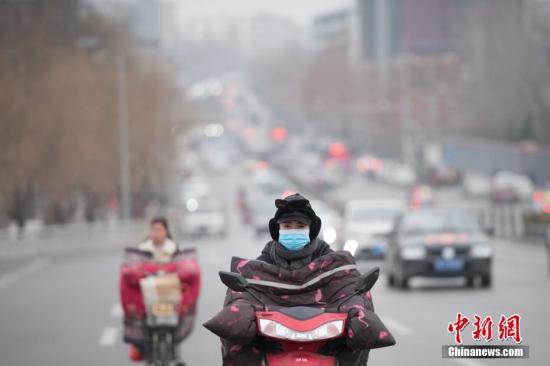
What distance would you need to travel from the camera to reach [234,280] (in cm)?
825

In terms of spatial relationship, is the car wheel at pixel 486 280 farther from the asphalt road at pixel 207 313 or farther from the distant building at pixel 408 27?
the distant building at pixel 408 27

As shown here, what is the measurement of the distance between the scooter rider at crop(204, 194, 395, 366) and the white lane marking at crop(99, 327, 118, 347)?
11023 mm

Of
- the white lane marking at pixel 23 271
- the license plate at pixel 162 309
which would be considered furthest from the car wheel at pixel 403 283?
the license plate at pixel 162 309

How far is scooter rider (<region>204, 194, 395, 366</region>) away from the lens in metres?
8.16

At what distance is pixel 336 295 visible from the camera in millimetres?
8438

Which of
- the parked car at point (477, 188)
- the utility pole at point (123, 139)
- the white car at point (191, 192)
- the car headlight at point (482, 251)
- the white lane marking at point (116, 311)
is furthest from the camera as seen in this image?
the white car at point (191, 192)

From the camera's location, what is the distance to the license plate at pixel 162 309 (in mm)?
14617

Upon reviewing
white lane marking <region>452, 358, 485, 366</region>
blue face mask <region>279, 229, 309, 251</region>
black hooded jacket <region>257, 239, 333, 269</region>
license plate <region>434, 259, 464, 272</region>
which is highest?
blue face mask <region>279, 229, 309, 251</region>

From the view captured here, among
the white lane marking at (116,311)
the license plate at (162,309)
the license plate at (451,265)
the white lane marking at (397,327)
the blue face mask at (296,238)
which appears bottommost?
the white lane marking at (116,311)

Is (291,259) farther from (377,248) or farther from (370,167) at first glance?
(370,167)

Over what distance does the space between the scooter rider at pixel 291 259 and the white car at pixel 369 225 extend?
85.4 feet

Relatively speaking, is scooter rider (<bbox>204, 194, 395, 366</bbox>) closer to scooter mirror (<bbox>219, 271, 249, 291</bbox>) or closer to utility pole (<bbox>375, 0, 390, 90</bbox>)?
scooter mirror (<bbox>219, 271, 249, 291</bbox>)

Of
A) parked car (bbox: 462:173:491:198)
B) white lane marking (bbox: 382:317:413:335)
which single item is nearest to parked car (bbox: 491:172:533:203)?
parked car (bbox: 462:173:491:198)

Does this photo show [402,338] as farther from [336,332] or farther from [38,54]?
[38,54]
